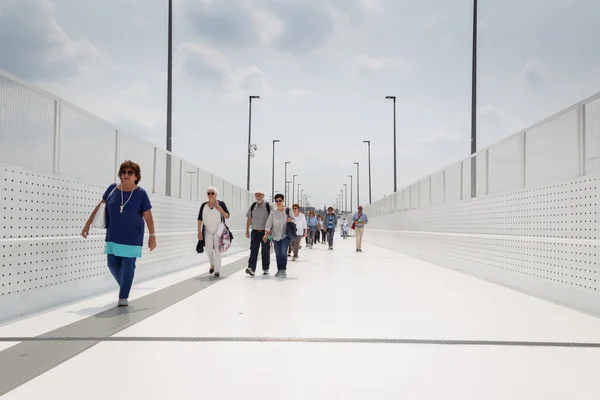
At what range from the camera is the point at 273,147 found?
190ft

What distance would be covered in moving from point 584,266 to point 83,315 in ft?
19.8

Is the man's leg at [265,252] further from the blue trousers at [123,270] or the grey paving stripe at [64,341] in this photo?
the blue trousers at [123,270]

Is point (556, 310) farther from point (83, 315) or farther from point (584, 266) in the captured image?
point (83, 315)

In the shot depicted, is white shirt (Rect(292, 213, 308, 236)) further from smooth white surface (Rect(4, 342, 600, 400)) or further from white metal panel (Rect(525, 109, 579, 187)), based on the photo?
smooth white surface (Rect(4, 342, 600, 400))

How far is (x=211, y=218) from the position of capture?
10.8 m

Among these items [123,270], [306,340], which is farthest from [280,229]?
[306,340]

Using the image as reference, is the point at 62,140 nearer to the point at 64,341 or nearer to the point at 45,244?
the point at 45,244

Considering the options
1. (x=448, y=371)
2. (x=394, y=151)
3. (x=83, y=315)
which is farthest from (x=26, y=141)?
(x=394, y=151)

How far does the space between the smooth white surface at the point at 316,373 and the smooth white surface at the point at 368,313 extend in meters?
0.61

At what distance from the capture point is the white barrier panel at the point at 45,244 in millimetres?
5934

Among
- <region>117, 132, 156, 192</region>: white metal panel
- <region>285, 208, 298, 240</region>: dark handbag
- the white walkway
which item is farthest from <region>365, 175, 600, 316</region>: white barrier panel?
<region>117, 132, 156, 192</region>: white metal panel

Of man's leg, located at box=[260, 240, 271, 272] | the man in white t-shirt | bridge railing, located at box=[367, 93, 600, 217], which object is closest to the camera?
bridge railing, located at box=[367, 93, 600, 217]

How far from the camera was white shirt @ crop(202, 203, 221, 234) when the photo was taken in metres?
10.7

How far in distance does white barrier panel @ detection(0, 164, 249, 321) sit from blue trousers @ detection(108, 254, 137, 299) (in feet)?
2.48
